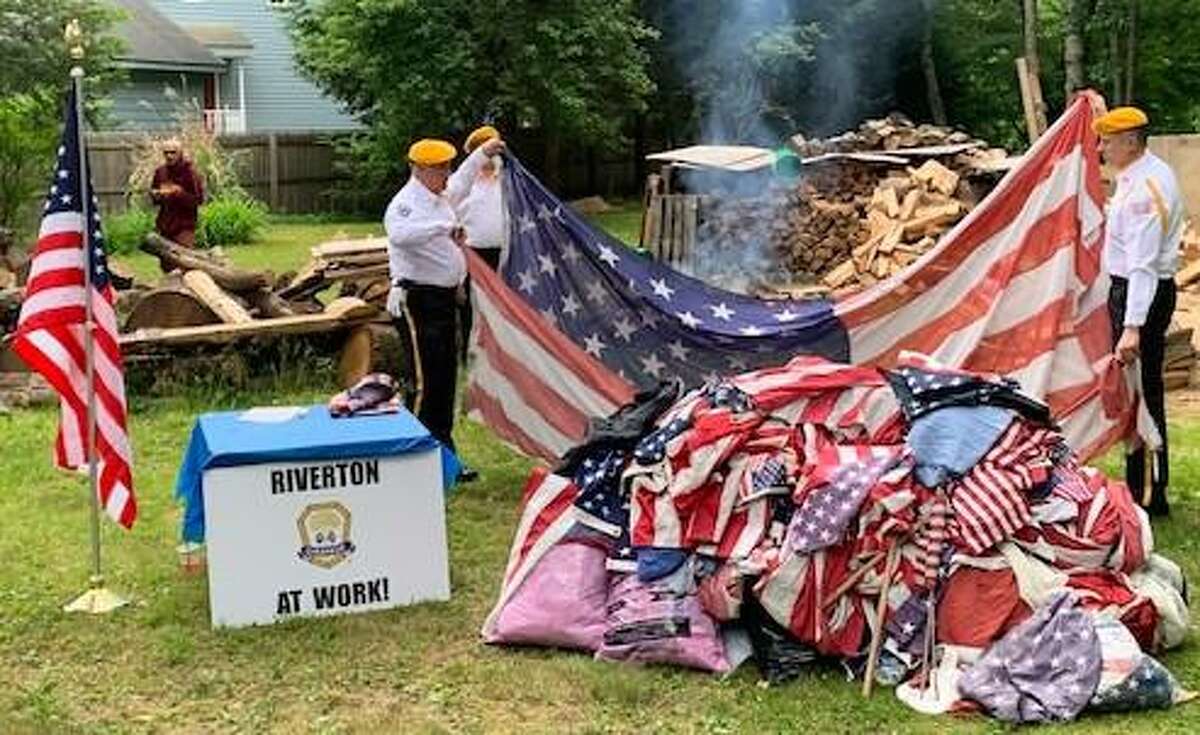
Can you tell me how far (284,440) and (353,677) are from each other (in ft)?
3.03

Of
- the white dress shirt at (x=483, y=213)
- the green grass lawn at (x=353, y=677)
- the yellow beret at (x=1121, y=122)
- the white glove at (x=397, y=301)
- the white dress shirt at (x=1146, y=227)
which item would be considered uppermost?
the yellow beret at (x=1121, y=122)

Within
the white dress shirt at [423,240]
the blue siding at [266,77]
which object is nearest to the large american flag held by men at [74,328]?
the white dress shirt at [423,240]

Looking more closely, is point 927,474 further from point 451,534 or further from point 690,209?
point 690,209

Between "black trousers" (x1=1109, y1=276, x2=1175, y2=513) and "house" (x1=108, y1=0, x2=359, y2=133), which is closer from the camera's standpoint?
"black trousers" (x1=1109, y1=276, x2=1175, y2=513)

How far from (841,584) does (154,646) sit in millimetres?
2266

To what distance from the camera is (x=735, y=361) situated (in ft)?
22.7

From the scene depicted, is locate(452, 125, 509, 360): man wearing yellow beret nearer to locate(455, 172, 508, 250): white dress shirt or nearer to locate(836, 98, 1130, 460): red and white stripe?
locate(455, 172, 508, 250): white dress shirt

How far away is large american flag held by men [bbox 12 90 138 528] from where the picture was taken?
5543 mm

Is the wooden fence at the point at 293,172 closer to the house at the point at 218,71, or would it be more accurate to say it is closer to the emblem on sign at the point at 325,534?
the house at the point at 218,71

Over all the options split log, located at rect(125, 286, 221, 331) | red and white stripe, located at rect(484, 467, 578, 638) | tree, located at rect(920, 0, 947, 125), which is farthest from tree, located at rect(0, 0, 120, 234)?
tree, located at rect(920, 0, 947, 125)

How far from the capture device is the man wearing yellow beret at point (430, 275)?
23.6 feet

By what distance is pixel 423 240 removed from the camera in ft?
23.6

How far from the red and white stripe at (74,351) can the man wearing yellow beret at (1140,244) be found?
382 cm

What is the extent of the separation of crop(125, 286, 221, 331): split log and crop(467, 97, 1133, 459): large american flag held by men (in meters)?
3.18
